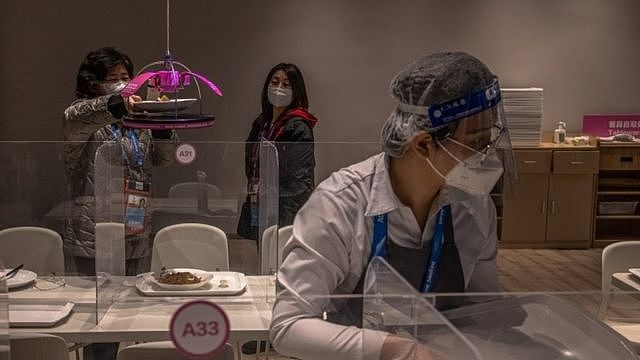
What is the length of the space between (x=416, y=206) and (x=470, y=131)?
7.6 inches

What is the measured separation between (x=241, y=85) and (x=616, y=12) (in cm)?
287

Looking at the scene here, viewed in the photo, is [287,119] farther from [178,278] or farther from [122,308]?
[122,308]

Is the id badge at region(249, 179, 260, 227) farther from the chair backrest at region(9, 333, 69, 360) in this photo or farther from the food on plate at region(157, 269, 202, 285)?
the chair backrest at region(9, 333, 69, 360)

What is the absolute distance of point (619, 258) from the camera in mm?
3049

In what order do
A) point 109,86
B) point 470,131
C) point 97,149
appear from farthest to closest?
1. point 109,86
2. point 97,149
3. point 470,131

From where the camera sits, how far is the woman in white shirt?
1.50m

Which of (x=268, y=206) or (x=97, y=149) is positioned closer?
(x=97, y=149)

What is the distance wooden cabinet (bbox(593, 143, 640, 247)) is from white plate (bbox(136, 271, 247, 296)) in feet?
12.9

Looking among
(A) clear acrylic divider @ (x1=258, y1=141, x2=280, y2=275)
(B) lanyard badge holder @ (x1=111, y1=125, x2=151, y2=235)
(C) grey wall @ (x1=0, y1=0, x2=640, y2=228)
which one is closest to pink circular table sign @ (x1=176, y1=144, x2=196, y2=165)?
(B) lanyard badge holder @ (x1=111, y1=125, x2=151, y2=235)

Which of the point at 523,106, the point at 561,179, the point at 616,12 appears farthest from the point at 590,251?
the point at 616,12

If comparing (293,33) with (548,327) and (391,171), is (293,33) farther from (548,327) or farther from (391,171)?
(548,327)

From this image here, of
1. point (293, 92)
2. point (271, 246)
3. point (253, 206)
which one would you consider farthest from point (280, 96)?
point (271, 246)

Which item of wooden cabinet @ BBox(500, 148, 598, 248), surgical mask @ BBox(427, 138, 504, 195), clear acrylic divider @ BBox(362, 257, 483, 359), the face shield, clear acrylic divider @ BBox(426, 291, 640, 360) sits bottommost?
wooden cabinet @ BBox(500, 148, 598, 248)

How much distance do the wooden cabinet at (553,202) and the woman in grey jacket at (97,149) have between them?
3.33m
